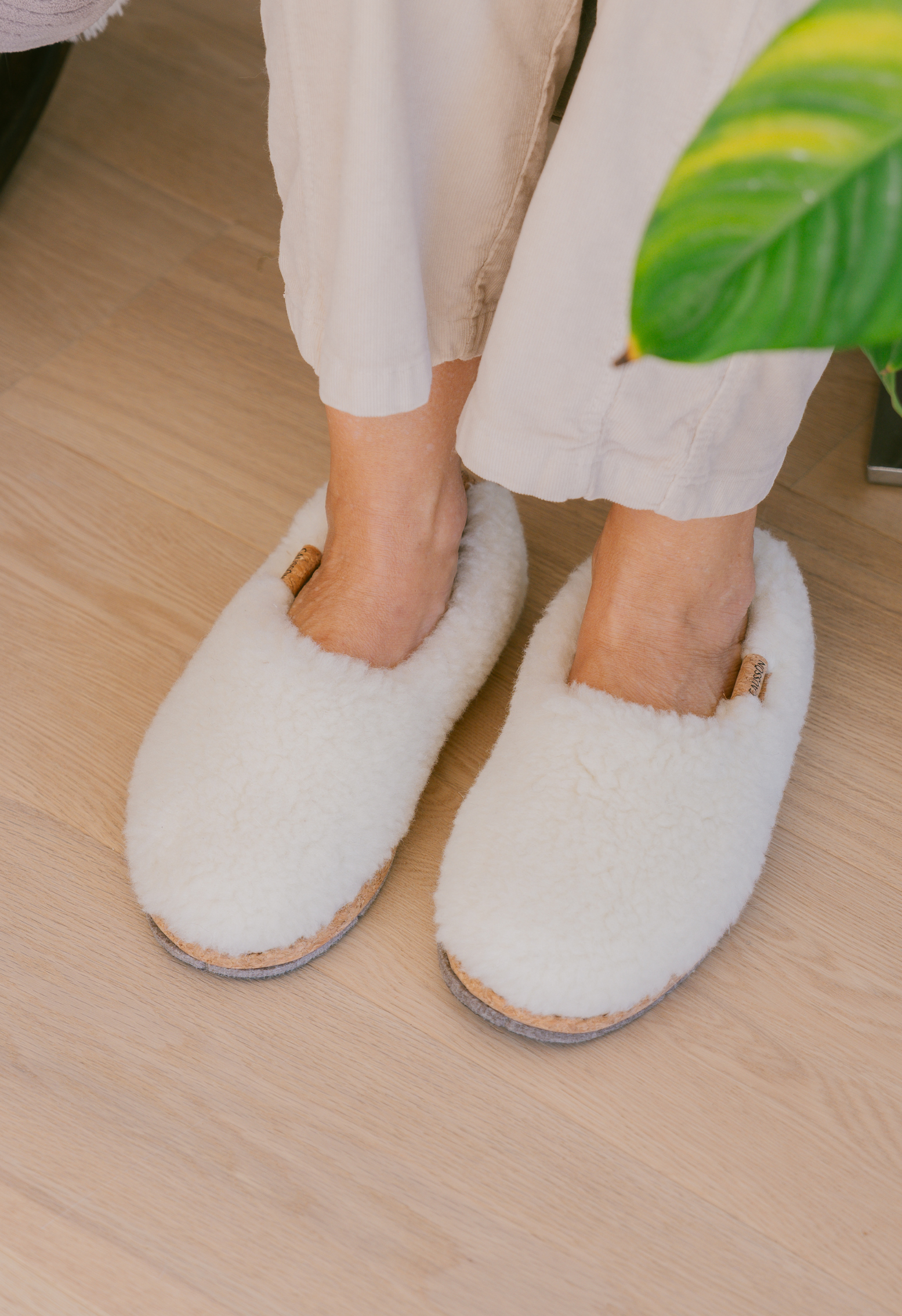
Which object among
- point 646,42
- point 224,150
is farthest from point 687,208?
point 224,150

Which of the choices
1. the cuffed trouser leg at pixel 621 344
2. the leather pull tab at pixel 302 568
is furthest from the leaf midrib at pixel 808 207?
the leather pull tab at pixel 302 568

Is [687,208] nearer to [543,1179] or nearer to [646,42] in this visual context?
[646,42]

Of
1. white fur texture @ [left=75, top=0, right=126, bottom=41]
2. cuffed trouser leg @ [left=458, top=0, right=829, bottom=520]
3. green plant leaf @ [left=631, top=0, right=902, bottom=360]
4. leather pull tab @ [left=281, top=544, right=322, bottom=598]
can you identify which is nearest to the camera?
green plant leaf @ [left=631, top=0, right=902, bottom=360]

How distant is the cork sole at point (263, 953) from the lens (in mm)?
557

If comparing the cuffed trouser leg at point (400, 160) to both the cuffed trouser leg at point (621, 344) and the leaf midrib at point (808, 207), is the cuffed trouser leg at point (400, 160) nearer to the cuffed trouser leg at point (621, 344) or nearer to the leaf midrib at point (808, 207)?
the cuffed trouser leg at point (621, 344)

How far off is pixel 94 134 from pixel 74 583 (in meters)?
0.62

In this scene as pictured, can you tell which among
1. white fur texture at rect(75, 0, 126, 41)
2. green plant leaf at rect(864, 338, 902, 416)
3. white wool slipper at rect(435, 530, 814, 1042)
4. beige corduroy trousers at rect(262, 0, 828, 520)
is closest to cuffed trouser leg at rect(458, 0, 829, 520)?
beige corduroy trousers at rect(262, 0, 828, 520)

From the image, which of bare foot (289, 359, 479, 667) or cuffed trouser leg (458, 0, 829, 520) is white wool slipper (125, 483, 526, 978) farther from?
cuffed trouser leg (458, 0, 829, 520)

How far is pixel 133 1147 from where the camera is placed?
1.69ft

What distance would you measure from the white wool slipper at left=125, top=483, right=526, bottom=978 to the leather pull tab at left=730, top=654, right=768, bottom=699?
0.16 m

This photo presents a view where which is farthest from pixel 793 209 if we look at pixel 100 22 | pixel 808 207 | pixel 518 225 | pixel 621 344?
pixel 100 22

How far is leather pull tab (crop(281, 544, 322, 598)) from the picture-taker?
2.18 feet

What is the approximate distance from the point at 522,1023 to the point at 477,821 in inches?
4.0

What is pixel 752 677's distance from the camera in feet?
2.04
